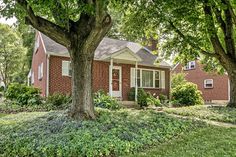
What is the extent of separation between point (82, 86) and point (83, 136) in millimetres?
2103

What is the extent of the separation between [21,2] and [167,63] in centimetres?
1686

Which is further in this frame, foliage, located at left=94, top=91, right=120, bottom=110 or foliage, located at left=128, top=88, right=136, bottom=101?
foliage, located at left=128, top=88, right=136, bottom=101

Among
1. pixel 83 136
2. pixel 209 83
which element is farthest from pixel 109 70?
pixel 209 83

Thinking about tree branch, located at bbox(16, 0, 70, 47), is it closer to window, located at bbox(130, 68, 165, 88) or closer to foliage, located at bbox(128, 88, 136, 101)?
foliage, located at bbox(128, 88, 136, 101)

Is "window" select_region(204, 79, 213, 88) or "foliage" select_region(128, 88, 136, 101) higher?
"window" select_region(204, 79, 213, 88)

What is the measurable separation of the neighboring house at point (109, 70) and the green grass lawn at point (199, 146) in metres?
11.5

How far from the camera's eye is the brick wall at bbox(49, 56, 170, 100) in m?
17.6

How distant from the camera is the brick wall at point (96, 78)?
17625 millimetres

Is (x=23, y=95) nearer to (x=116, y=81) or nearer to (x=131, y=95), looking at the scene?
(x=116, y=81)

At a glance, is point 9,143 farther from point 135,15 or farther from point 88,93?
point 135,15

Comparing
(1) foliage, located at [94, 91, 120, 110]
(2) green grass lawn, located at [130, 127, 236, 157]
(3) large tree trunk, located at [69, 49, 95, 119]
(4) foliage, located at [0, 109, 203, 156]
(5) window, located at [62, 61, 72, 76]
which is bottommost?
(2) green grass lawn, located at [130, 127, 236, 157]

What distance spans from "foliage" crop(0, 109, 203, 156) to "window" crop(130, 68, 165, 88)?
12.8 m

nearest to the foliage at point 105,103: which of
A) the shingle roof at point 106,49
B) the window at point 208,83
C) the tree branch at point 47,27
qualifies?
the shingle roof at point 106,49

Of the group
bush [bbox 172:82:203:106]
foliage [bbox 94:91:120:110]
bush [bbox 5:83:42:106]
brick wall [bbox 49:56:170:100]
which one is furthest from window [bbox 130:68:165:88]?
bush [bbox 5:83:42:106]
